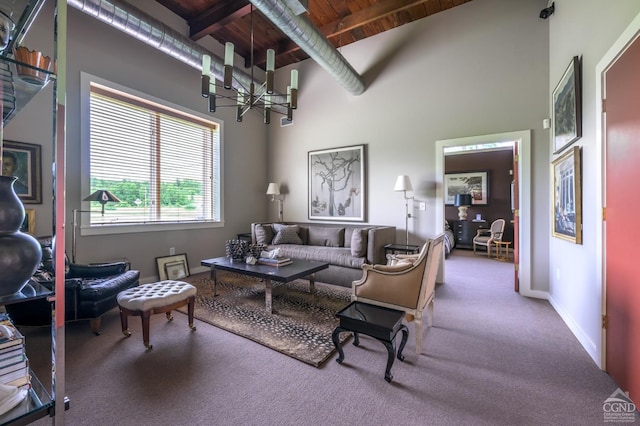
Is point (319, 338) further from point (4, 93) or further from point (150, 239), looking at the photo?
point (150, 239)

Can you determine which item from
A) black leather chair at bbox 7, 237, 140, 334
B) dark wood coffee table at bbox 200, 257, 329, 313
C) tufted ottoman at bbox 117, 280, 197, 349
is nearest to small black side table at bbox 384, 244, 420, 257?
dark wood coffee table at bbox 200, 257, 329, 313

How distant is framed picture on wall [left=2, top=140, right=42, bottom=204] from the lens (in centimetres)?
275

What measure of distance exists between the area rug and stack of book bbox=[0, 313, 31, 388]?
58.1 inches

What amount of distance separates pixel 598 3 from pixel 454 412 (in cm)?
312

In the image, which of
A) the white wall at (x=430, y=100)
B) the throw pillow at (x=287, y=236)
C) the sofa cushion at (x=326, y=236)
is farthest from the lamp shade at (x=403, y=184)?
the throw pillow at (x=287, y=236)

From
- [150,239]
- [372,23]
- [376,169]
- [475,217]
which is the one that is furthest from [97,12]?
[475,217]

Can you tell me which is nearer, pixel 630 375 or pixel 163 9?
pixel 630 375

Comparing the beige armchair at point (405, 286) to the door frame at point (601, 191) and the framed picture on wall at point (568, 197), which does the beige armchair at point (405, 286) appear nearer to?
the door frame at point (601, 191)

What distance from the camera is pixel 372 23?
445 centimetres

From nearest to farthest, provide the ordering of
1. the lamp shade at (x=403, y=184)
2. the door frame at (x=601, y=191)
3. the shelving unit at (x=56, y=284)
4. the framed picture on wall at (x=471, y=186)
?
the shelving unit at (x=56, y=284) → the door frame at (x=601, y=191) → the lamp shade at (x=403, y=184) → the framed picture on wall at (x=471, y=186)

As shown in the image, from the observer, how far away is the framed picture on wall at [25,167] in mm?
2750

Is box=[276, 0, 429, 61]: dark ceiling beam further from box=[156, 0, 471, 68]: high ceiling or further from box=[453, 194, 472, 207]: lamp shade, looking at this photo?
box=[453, 194, 472, 207]: lamp shade

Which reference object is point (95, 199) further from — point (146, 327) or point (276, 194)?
point (276, 194)

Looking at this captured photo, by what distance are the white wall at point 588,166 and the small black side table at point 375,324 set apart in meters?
1.55
